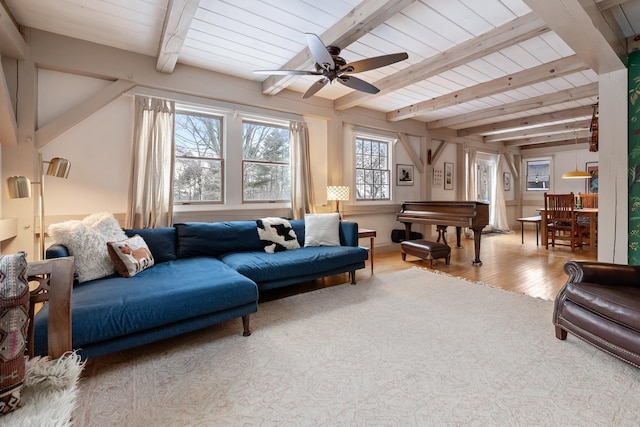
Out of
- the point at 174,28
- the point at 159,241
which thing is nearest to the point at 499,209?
the point at 159,241

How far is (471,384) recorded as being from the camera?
160 cm

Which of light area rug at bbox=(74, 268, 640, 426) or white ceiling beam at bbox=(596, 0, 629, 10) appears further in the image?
white ceiling beam at bbox=(596, 0, 629, 10)

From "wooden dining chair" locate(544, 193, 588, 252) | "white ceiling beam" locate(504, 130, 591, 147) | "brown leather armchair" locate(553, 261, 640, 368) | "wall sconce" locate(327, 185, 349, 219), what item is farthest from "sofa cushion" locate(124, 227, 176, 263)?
"white ceiling beam" locate(504, 130, 591, 147)

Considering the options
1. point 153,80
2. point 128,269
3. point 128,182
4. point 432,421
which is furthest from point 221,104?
point 432,421

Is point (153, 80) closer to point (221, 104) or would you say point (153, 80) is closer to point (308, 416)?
point (221, 104)

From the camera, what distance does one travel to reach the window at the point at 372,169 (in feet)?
17.4

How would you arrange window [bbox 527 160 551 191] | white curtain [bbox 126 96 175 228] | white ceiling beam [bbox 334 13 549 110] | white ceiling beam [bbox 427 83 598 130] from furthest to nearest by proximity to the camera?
window [bbox 527 160 551 191], white ceiling beam [bbox 427 83 598 130], white curtain [bbox 126 96 175 228], white ceiling beam [bbox 334 13 549 110]

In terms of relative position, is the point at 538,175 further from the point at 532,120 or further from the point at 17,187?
the point at 17,187

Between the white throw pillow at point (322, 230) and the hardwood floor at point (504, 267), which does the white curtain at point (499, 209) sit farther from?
the white throw pillow at point (322, 230)

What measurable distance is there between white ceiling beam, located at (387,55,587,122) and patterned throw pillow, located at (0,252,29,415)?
475cm

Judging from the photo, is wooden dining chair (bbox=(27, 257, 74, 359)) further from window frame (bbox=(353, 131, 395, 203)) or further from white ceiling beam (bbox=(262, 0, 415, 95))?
window frame (bbox=(353, 131, 395, 203))

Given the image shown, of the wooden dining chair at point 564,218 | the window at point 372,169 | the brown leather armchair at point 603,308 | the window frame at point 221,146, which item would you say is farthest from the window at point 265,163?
the wooden dining chair at point 564,218

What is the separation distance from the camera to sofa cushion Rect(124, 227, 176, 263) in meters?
2.78

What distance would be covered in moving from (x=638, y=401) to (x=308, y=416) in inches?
66.6
